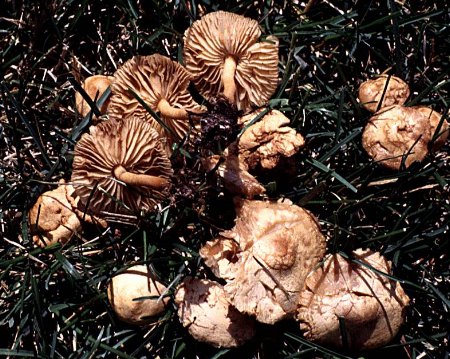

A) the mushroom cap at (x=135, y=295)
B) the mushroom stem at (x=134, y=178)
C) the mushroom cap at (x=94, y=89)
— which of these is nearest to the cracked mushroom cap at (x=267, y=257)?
the mushroom cap at (x=135, y=295)

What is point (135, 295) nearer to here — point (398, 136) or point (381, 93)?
point (398, 136)

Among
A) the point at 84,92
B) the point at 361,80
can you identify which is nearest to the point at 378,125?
the point at 361,80

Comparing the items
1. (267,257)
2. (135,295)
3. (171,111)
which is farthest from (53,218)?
(267,257)

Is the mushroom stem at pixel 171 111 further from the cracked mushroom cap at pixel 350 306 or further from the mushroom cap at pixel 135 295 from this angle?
the cracked mushroom cap at pixel 350 306

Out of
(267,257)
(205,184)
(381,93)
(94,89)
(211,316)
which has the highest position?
(94,89)

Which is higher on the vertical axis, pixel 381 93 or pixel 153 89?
pixel 153 89

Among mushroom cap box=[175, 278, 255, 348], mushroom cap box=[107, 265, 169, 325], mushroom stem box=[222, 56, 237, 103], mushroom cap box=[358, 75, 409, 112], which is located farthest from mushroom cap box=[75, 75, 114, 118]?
mushroom cap box=[358, 75, 409, 112]
